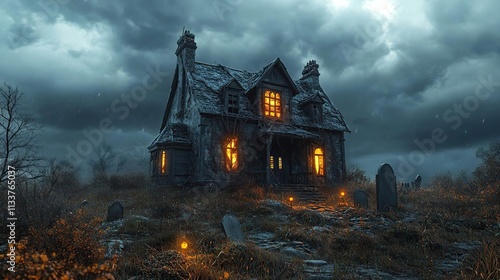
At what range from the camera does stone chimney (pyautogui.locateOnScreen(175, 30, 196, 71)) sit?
2103 cm

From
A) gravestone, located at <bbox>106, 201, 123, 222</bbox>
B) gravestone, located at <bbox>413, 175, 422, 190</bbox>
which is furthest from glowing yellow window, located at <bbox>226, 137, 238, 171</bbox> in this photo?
gravestone, located at <bbox>413, 175, 422, 190</bbox>

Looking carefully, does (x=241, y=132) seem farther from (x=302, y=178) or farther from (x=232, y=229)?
(x=232, y=229)

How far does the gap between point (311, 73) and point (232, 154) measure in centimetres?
1173

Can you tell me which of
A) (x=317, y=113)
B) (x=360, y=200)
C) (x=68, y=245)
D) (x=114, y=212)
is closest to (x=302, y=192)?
(x=360, y=200)

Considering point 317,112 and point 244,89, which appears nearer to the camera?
point 244,89

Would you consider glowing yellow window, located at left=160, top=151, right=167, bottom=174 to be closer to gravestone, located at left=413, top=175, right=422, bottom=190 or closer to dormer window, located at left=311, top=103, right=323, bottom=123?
dormer window, located at left=311, top=103, right=323, bottom=123

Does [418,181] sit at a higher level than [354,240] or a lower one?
higher

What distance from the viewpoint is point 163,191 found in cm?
1809

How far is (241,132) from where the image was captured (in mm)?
19438

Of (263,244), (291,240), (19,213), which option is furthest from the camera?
(291,240)

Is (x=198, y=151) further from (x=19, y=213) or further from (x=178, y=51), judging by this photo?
(x=19, y=213)

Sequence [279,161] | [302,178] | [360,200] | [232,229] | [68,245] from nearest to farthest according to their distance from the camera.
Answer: [68,245]
[232,229]
[360,200]
[302,178]
[279,161]

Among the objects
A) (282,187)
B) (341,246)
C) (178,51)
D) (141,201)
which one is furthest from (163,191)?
(341,246)

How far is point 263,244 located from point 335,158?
16.3 metres
